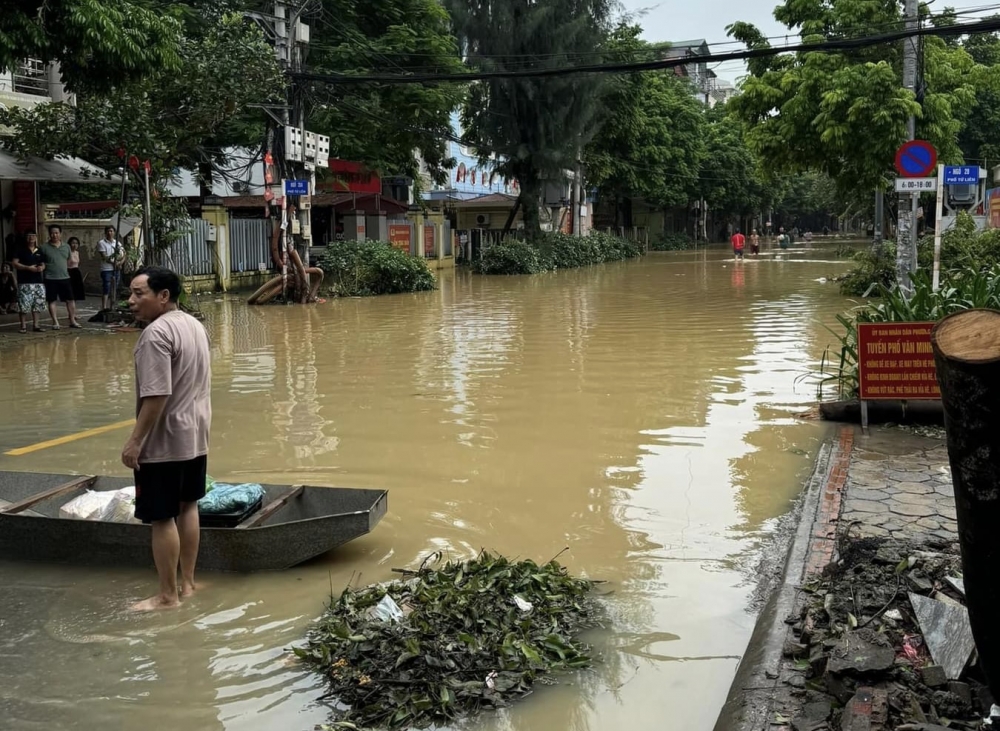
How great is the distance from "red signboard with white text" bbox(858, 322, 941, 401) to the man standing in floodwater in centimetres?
547

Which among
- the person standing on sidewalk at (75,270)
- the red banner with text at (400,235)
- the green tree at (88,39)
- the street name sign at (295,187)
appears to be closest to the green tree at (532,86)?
the red banner with text at (400,235)

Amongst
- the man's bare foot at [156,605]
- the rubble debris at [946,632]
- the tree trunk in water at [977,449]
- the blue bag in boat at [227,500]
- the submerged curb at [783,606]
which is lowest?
the man's bare foot at [156,605]

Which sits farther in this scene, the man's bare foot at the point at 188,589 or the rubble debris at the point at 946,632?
the man's bare foot at the point at 188,589

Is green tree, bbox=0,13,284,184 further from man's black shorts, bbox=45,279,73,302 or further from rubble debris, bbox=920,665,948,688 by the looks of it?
rubble debris, bbox=920,665,948,688

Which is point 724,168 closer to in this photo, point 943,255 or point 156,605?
point 943,255

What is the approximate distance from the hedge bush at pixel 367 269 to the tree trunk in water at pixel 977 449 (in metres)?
21.4

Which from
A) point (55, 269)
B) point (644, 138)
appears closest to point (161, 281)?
point (55, 269)

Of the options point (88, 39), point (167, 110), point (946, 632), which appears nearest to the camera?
point (946, 632)

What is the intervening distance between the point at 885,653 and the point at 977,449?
97 centimetres

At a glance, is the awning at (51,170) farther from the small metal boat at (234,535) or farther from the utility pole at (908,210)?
the utility pole at (908,210)

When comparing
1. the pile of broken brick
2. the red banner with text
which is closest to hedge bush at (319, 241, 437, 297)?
the red banner with text

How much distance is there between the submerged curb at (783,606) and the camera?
3.52 metres

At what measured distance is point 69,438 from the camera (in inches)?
343

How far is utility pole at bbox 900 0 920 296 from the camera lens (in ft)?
53.5
